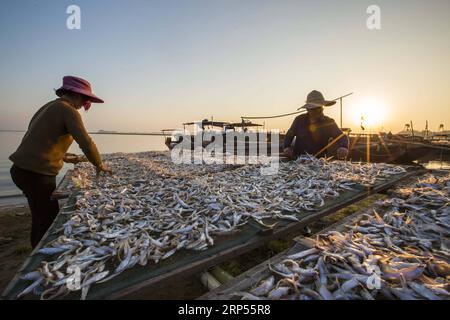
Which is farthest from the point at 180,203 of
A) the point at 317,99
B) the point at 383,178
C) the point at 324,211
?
the point at 317,99

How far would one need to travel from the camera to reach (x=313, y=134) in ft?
27.2

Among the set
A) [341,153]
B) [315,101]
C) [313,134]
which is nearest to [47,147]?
[315,101]

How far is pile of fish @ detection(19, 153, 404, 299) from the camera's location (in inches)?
86.4

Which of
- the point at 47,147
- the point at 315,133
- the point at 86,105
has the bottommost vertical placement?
the point at 47,147

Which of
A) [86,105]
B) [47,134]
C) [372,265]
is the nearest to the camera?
[372,265]

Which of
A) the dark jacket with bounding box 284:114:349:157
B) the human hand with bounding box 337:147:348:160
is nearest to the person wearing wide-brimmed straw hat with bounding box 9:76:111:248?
the dark jacket with bounding box 284:114:349:157

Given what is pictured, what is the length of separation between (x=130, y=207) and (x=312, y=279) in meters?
3.11

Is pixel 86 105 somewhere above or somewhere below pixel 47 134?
above

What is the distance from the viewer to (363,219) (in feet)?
10.8

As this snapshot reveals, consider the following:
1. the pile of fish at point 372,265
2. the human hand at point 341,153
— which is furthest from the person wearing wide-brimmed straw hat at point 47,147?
the human hand at point 341,153

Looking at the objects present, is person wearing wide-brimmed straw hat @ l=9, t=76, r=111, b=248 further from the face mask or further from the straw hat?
the straw hat

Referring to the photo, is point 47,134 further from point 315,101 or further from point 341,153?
point 341,153

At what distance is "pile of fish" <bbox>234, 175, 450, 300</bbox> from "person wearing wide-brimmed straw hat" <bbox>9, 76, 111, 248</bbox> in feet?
12.4

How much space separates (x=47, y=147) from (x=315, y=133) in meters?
7.69
